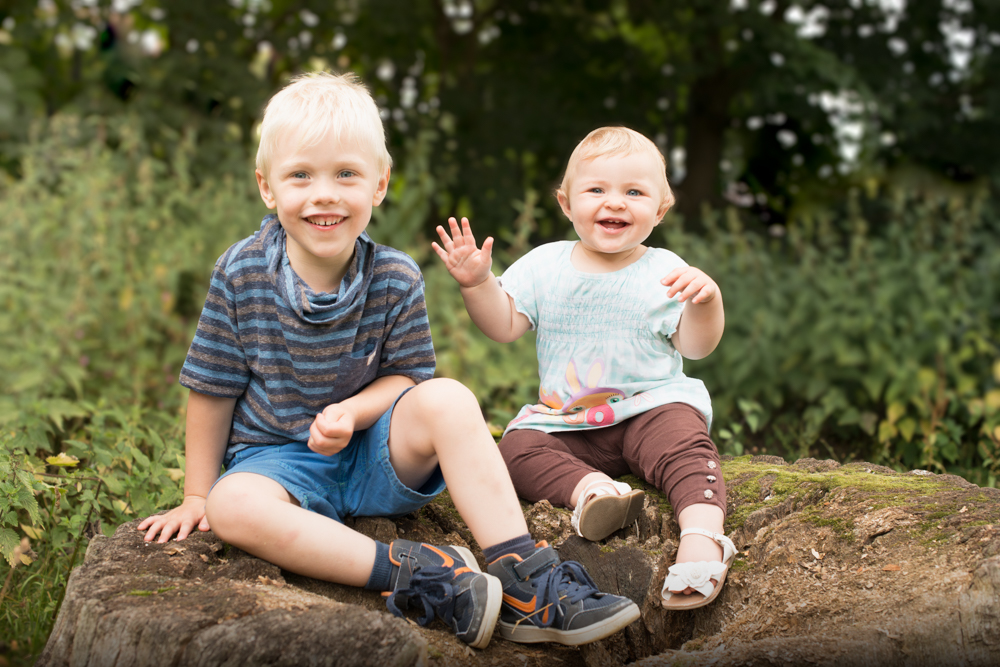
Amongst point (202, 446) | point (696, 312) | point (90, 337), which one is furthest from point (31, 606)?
point (90, 337)

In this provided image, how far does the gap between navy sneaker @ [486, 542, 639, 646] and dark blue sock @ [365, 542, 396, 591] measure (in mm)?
217

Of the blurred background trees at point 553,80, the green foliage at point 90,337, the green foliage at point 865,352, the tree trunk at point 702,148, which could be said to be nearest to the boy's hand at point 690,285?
the green foliage at point 90,337

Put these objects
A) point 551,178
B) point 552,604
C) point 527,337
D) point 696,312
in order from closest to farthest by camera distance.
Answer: point 552,604 → point 696,312 → point 527,337 → point 551,178

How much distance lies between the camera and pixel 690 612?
196cm

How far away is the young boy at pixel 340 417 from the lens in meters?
1.74

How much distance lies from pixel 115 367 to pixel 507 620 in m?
2.88

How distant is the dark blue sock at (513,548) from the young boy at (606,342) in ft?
0.71

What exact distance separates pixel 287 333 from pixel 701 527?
3.42ft

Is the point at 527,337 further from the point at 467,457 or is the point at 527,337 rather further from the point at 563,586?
the point at 563,586

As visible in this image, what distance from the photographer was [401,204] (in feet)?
16.2

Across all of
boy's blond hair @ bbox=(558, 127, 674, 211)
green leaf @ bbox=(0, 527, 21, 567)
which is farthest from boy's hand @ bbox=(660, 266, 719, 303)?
green leaf @ bbox=(0, 527, 21, 567)

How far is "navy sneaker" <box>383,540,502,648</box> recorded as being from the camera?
65.6 inches

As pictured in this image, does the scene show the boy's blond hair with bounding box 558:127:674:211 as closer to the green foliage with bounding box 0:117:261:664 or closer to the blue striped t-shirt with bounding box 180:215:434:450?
the blue striped t-shirt with bounding box 180:215:434:450

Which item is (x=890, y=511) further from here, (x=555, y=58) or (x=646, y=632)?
(x=555, y=58)
